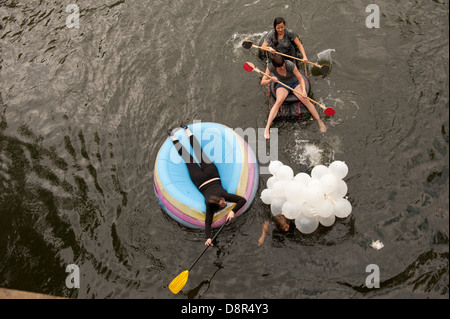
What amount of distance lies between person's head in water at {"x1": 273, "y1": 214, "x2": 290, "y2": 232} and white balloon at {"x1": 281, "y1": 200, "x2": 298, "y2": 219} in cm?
23

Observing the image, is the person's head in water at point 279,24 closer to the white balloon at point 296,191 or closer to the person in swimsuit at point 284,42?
the person in swimsuit at point 284,42

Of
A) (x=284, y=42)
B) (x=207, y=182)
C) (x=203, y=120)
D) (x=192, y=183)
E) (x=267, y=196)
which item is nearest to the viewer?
(x=267, y=196)

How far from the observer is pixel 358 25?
26.4 ft

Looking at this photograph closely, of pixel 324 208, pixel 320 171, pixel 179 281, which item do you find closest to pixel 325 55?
pixel 320 171

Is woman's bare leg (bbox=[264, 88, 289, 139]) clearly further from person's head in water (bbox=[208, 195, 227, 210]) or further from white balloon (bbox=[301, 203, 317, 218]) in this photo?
white balloon (bbox=[301, 203, 317, 218])

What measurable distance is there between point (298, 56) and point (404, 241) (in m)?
3.78

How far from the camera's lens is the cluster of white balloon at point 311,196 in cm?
523

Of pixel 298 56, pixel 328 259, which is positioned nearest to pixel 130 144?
pixel 298 56

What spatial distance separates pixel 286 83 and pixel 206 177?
2290mm

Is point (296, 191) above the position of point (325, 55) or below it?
below

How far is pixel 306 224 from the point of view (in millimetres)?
5516

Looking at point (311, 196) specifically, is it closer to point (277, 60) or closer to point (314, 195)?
point (314, 195)

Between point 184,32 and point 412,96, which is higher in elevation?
point 184,32
